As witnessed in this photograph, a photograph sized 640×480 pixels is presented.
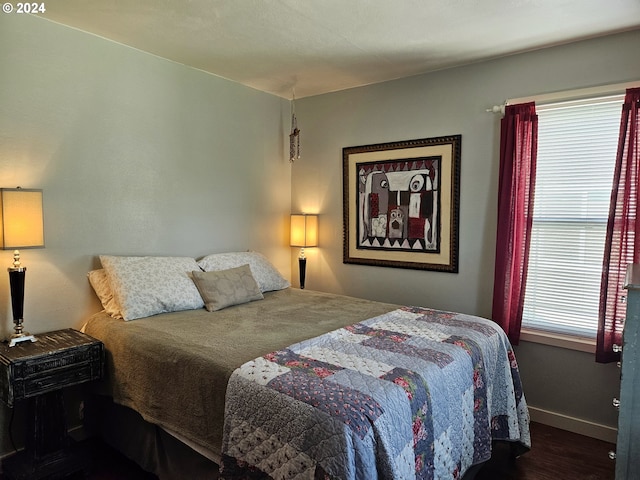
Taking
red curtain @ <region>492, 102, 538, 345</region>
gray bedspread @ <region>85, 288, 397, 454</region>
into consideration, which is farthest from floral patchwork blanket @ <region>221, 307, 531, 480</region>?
red curtain @ <region>492, 102, 538, 345</region>

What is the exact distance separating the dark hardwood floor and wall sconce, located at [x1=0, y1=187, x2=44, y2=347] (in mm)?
836

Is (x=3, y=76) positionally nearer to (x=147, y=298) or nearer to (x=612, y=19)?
(x=147, y=298)

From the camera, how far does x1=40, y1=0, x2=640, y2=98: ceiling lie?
225 cm

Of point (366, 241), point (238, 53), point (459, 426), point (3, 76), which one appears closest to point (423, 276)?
point (366, 241)

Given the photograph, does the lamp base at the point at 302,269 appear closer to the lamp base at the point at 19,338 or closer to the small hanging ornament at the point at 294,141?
the small hanging ornament at the point at 294,141

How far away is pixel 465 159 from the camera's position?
10.3 ft

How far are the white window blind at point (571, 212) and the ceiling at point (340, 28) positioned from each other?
0.51 metres

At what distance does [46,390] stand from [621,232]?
10.8 feet

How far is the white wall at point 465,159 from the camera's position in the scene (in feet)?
8.87

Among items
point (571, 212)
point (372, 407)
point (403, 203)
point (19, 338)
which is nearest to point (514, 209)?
point (571, 212)

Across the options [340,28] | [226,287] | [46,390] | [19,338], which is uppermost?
[340,28]

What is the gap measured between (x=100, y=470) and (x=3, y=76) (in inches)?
88.1

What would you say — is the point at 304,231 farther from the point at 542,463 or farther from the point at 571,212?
the point at 542,463

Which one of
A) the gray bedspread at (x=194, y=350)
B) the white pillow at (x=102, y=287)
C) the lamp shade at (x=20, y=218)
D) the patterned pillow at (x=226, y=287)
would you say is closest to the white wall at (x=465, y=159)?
the gray bedspread at (x=194, y=350)
